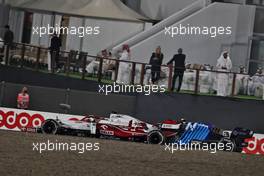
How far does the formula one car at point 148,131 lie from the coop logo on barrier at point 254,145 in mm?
642

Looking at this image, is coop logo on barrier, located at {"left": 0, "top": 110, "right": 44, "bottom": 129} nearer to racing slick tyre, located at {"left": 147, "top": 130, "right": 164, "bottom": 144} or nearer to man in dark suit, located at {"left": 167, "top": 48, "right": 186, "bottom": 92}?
racing slick tyre, located at {"left": 147, "top": 130, "right": 164, "bottom": 144}

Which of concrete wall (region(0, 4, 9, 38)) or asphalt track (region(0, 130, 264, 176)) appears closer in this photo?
asphalt track (region(0, 130, 264, 176))

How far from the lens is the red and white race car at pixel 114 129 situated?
29.0 meters

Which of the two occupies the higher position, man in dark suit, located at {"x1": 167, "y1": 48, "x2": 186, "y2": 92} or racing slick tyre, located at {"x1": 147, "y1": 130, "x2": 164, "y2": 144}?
man in dark suit, located at {"x1": 167, "y1": 48, "x2": 186, "y2": 92}

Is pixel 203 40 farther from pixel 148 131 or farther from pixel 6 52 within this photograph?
pixel 148 131

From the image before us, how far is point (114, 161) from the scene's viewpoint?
21734 mm

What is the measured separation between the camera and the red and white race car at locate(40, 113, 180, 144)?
1143 inches

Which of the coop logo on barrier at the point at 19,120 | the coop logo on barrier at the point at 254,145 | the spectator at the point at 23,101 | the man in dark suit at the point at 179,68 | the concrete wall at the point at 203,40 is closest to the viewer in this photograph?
the coop logo on barrier at the point at 254,145
